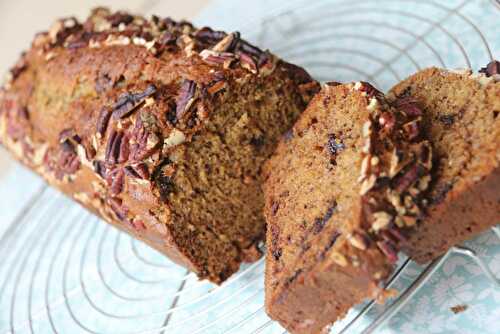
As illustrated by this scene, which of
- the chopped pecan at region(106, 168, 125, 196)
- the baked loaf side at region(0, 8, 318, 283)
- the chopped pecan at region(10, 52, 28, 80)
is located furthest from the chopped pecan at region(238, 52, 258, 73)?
the chopped pecan at region(10, 52, 28, 80)

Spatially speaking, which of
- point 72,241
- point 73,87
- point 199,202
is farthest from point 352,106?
point 72,241

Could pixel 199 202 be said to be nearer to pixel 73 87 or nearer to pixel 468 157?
pixel 73 87

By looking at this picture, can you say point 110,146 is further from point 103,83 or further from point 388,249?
point 388,249

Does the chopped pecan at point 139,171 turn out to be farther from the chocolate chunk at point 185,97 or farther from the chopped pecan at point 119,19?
the chopped pecan at point 119,19

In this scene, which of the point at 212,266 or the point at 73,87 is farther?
the point at 73,87

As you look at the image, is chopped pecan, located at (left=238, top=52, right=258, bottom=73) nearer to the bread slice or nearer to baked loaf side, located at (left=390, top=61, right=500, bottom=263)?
the bread slice

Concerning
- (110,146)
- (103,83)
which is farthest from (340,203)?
(103,83)
